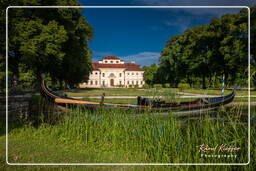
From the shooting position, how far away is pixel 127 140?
8.66ft

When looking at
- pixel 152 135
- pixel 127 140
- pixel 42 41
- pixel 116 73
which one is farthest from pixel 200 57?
pixel 42 41

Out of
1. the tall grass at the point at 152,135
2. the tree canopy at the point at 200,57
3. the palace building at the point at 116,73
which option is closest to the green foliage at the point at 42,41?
the palace building at the point at 116,73

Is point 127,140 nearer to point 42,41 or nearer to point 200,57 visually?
point 200,57

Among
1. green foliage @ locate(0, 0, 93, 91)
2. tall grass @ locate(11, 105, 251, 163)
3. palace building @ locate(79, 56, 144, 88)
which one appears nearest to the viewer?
tall grass @ locate(11, 105, 251, 163)

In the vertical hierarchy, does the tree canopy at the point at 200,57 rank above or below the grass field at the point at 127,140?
above

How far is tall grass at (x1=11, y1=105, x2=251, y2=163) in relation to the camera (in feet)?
6.43

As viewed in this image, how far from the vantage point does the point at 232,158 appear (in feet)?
5.24

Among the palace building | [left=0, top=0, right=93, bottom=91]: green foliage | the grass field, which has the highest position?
[left=0, top=0, right=93, bottom=91]: green foliage

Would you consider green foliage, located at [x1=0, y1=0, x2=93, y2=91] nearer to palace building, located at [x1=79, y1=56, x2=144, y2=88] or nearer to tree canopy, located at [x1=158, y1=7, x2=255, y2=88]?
palace building, located at [x1=79, y1=56, x2=144, y2=88]

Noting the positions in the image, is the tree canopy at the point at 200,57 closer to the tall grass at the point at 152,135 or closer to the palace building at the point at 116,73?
the palace building at the point at 116,73

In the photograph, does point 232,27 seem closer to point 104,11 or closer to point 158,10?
point 158,10

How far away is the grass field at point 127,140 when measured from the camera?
1976 millimetres

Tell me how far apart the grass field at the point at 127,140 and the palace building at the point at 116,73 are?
762 millimetres

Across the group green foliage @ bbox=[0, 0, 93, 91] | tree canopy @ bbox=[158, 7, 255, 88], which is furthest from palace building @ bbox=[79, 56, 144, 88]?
tree canopy @ bbox=[158, 7, 255, 88]
